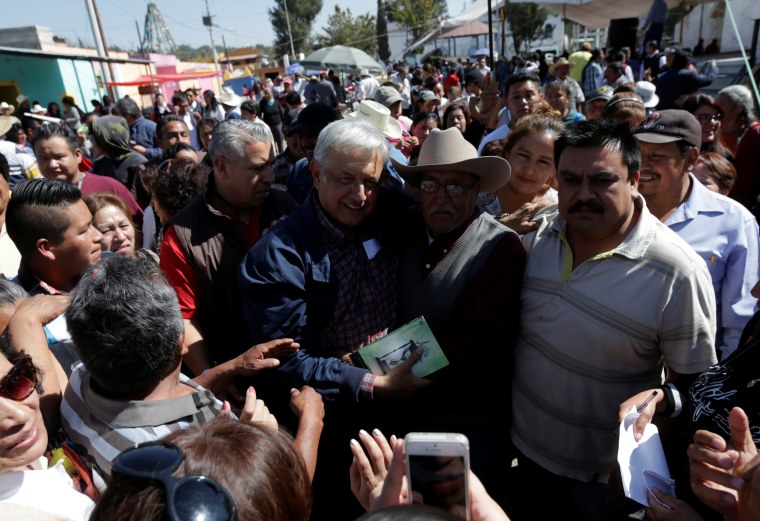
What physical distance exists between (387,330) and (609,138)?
1.24 m

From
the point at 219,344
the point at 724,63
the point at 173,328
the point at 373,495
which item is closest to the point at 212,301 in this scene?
the point at 219,344

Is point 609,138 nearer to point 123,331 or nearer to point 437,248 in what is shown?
point 437,248

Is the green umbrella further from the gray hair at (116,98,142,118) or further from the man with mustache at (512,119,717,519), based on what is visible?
the man with mustache at (512,119,717,519)

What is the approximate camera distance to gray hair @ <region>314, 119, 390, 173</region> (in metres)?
2.14

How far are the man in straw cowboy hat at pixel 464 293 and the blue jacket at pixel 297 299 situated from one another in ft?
1.20

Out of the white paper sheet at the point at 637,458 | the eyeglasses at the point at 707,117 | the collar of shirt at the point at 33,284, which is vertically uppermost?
the eyeglasses at the point at 707,117

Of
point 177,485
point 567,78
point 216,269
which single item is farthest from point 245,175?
point 567,78

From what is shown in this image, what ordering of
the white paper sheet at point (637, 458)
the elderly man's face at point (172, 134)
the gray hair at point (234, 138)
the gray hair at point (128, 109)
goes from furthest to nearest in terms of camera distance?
the gray hair at point (128, 109) → the elderly man's face at point (172, 134) → the gray hair at point (234, 138) → the white paper sheet at point (637, 458)

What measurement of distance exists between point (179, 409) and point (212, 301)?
42.2 inches

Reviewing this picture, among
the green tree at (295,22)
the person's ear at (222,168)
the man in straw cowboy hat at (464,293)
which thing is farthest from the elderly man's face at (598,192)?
the green tree at (295,22)

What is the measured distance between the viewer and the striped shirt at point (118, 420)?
1.49m

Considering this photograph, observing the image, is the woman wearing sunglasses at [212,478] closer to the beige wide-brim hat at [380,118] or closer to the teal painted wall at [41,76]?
the beige wide-brim hat at [380,118]

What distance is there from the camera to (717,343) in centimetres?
260

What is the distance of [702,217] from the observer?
252 centimetres
